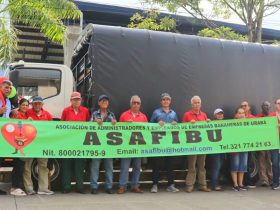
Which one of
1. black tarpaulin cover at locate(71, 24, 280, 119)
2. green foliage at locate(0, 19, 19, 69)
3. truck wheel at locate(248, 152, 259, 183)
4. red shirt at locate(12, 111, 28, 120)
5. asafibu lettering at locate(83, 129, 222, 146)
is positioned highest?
green foliage at locate(0, 19, 19, 69)

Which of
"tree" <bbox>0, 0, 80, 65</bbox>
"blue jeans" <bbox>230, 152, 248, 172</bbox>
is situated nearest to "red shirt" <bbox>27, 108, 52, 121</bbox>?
"blue jeans" <bbox>230, 152, 248, 172</bbox>

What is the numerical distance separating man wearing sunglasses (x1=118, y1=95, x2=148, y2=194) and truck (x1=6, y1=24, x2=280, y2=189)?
1.14 feet

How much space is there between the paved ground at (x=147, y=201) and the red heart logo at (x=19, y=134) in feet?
3.02

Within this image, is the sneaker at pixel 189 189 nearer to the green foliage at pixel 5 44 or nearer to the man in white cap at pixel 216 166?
the man in white cap at pixel 216 166

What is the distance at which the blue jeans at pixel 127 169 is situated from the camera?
7688mm

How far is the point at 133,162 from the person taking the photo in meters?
7.91

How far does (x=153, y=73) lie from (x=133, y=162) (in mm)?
1854

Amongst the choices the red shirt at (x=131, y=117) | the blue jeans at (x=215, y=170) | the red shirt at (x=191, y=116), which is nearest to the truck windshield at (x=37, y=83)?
Answer: the red shirt at (x=131, y=117)

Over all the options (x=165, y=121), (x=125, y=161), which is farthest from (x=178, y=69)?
(x=125, y=161)

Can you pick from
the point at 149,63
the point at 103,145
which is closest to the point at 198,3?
the point at 149,63

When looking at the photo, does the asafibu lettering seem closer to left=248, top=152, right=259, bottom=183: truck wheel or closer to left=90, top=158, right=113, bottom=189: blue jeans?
left=90, top=158, right=113, bottom=189: blue jeans

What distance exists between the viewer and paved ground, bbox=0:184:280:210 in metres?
6.31

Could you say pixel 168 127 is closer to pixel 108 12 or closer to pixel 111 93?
pixel 111 93

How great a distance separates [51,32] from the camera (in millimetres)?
12695
